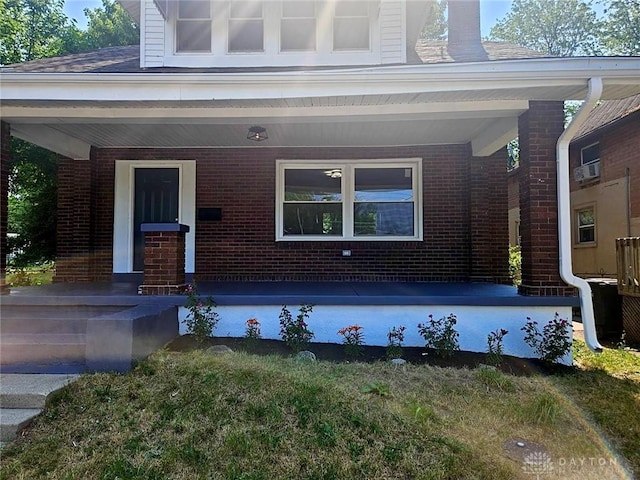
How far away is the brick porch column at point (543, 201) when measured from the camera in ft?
16.2

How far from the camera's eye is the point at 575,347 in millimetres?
5418

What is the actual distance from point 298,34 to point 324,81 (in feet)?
7.85

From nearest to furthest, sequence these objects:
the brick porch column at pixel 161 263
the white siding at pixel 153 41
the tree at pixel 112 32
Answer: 1. the brick porch column at pixel 161 263
2. the white siding at pixel 153 41
3. the tree at pixel 112 32

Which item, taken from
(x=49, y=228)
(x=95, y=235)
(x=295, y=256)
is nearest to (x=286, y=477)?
(x=295, y=256)

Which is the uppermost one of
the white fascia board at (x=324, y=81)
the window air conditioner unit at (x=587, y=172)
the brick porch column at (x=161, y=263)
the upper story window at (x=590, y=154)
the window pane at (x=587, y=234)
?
the upper story window at (x=590, y=154)

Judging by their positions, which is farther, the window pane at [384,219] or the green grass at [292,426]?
the window pane at [384,219]

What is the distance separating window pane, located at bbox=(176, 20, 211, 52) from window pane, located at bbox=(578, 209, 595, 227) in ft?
38.7

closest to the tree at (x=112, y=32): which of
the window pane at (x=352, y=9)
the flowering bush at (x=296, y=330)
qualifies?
the window pane at (x=352, y=9)

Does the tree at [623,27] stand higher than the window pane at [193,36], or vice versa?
the tree at [623,27]

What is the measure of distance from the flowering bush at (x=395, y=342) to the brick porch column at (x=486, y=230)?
2.98m

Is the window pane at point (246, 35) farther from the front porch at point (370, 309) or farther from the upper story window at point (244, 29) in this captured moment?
the front porch at point (370, 309)

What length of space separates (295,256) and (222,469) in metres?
5.20

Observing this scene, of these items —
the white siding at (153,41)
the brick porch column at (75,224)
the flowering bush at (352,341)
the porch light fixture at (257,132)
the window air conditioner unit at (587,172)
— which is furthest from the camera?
the window air conditioner unit at (587,172)

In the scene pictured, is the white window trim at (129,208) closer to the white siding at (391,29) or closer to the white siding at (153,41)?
the white siding at (153,41)
